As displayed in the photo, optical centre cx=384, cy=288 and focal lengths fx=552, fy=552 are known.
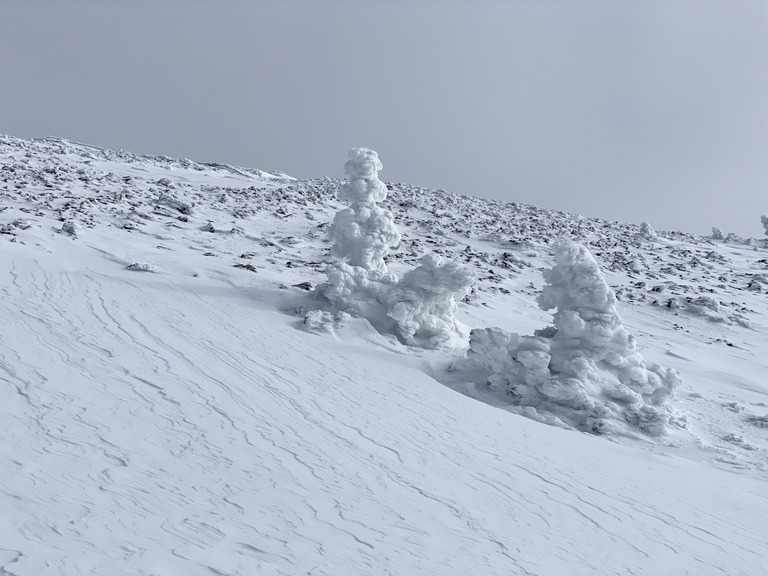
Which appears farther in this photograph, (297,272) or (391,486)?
(297,272)

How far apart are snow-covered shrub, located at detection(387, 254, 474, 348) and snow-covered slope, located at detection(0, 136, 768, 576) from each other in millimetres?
571

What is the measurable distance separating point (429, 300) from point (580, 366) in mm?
3756

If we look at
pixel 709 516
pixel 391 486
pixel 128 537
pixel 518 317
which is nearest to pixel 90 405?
pixel 128 537

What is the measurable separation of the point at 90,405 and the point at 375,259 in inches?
319

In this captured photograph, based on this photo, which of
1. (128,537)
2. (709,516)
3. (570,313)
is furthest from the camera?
(570,313)

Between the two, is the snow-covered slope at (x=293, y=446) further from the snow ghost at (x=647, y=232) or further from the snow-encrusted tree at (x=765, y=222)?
the snow-encrusted tree at (x=765, y=222)

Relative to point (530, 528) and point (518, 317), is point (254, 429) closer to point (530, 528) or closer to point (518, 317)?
point (530, 528)

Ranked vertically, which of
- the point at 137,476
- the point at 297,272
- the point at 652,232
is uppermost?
the point at 652,232

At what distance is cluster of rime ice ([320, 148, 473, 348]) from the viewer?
12.1 meters

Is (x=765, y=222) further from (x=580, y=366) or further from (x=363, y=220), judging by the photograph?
(x=580, y=366)

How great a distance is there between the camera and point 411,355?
11.5m

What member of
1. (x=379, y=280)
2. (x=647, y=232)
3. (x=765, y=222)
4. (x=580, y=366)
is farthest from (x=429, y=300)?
(x=765, y=222)

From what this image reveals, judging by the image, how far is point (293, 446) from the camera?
683 centimetres

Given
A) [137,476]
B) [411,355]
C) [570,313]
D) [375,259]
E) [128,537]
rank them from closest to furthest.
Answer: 1. [128,537]
2. [137,476]
3. [570,313]
4. [411,355]
5. [375,259]
